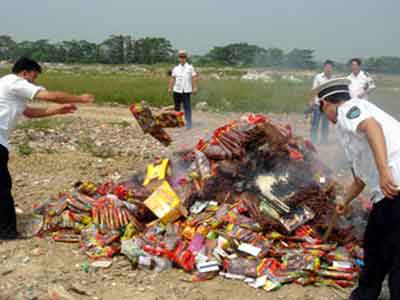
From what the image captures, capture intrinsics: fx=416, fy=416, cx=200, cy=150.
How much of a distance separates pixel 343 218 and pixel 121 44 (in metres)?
74.8

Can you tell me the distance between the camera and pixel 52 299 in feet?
11.4

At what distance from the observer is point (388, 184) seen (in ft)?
8.73

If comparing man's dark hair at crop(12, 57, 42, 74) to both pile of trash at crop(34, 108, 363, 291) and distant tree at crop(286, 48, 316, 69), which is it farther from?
distant tree at crop(286, 48, 316, 69)

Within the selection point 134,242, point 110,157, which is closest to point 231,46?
point 110,157

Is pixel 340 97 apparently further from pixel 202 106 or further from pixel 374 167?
pixel 202 106

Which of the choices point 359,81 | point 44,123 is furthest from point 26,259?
point 44,123

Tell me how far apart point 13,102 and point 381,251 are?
3.75 metres

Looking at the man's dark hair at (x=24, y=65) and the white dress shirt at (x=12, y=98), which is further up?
the man's dark hair at (x=24, y=65)

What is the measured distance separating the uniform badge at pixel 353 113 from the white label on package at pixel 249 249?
1.64 metres

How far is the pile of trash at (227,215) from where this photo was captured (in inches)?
152

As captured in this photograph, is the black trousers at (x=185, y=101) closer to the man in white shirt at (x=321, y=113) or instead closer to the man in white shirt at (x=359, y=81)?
the man in white shirt at (x=321, y=113)

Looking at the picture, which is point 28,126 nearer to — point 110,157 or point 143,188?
point 110,157

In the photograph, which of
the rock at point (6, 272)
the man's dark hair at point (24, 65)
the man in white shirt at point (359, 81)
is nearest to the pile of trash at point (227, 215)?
the rock at point (6, 272)

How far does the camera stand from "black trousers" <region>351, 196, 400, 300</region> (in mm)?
2914
